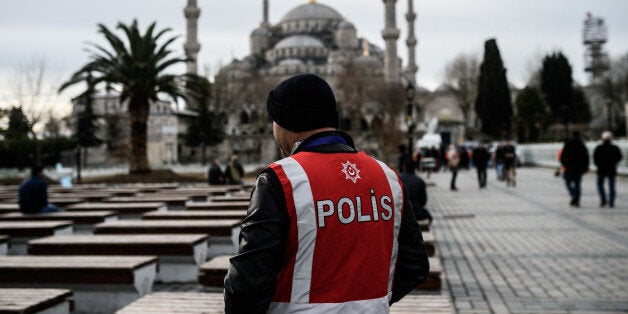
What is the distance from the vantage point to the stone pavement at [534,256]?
5707 mm

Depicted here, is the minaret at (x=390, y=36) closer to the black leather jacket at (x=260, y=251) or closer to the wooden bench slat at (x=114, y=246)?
the wooden bench slat at (x=114, y=246)

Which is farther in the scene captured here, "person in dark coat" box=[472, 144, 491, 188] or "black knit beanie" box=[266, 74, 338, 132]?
"person in dark coat" box=[472, 144, 491, 188]

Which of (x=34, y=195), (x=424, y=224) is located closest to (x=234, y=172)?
(x=34, y=195)

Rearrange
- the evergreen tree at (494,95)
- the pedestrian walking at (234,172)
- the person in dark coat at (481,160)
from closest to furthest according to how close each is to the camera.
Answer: the pedestrian walking at (234,172) < the person in dark coat at (481,160) < the evergreen tree at (494,95)

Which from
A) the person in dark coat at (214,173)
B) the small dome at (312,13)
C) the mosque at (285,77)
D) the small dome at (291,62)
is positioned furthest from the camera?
the small dome at (312,13)

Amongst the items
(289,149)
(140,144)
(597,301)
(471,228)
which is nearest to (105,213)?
(471,228)

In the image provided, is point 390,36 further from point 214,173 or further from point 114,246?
point 114,246

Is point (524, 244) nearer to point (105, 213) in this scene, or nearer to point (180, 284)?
point (180, 284)

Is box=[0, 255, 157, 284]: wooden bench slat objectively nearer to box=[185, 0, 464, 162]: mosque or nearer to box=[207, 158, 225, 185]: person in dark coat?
box=[207, 158, 225, 185]: person in dark coat

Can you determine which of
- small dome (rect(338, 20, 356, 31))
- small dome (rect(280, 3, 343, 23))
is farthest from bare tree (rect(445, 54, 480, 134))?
small dome (rect(280, 3, 343, 23))

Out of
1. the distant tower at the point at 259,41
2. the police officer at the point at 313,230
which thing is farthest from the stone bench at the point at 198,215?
the distant tower at the point at 259,41

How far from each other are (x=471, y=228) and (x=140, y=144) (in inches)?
735

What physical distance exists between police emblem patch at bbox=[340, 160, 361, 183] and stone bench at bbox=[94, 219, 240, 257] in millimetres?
5690

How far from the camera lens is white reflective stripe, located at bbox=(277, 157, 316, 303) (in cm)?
212
